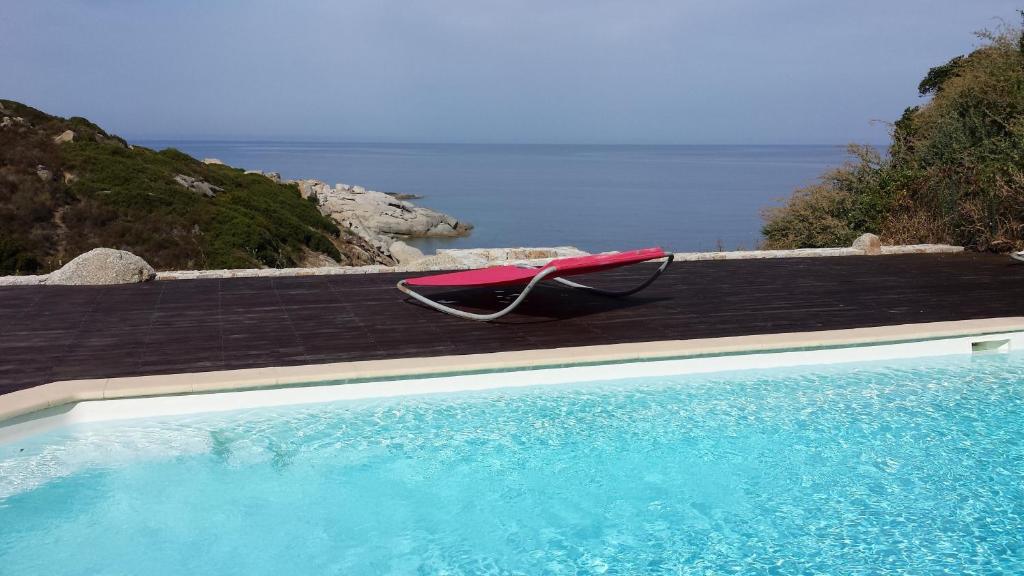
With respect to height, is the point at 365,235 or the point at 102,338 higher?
the point at 365,235

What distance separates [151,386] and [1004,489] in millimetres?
4201

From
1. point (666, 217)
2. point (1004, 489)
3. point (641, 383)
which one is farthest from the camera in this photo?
point (666, 217)

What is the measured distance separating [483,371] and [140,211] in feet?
79.6

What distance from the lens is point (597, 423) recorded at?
16.4 feet

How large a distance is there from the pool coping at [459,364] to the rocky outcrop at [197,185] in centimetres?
2738

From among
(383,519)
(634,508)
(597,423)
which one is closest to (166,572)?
(383,519)

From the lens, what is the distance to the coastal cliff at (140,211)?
80.9 feet

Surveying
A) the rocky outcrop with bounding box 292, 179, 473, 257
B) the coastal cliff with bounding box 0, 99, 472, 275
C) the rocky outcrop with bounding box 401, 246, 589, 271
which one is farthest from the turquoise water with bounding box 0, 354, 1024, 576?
the rocky outcrop with bounding box 292, 179, 473, 257

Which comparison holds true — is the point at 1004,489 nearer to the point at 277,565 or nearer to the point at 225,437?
the point at 277,565

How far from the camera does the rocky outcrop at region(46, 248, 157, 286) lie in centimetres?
755

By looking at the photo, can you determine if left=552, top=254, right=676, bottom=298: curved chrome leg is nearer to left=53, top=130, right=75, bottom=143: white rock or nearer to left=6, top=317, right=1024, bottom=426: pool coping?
left=6, top=317, right=1024, bottom=426: pool coping

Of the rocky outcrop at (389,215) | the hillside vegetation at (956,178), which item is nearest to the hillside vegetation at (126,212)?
the rocky outcrop at (389,215)

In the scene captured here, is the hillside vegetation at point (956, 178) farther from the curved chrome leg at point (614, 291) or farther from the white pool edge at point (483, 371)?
the curved chrome leg at point (614, 291)

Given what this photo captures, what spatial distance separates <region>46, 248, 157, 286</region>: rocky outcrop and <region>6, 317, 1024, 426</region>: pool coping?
315 cm
